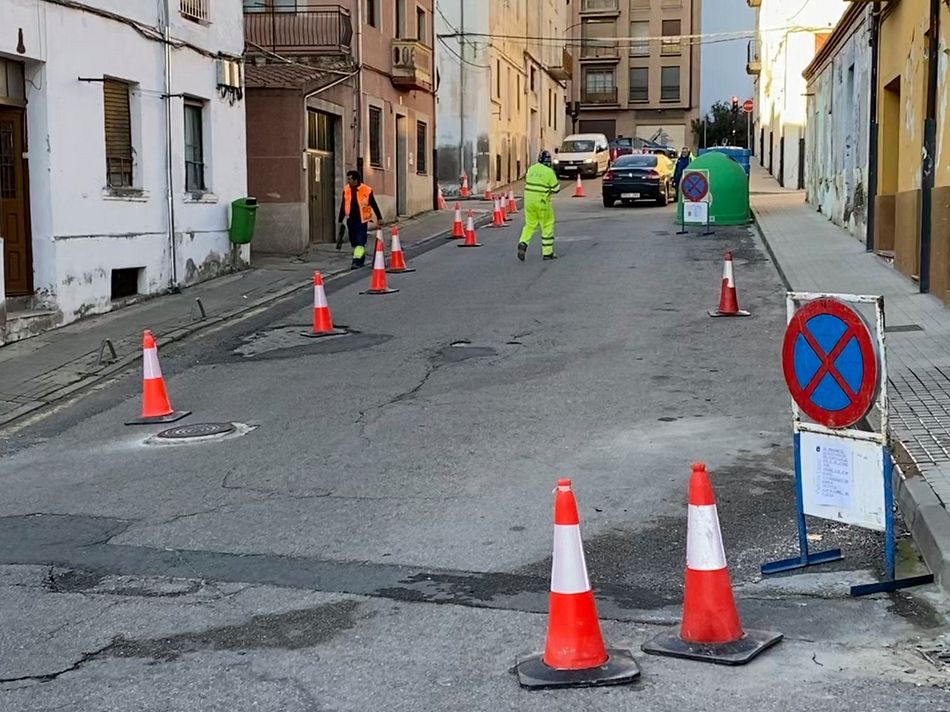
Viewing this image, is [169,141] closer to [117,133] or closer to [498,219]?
[117,133]

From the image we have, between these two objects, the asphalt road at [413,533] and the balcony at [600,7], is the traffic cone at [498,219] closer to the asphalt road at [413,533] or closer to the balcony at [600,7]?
the asphalt road at [413,533]

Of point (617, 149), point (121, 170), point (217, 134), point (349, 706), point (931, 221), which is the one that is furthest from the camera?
point (617, 149)

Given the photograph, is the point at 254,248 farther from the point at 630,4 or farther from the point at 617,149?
the point at 630,4

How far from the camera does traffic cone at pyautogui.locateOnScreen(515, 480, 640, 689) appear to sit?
4.50 metres

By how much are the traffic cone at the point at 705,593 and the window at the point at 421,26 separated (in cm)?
2924

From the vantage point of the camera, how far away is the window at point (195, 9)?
708 inches

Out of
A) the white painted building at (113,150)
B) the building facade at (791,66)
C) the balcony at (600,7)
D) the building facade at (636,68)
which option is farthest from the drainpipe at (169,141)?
the balcony at (600,7)

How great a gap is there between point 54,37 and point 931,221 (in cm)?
1052

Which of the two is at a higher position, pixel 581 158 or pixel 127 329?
pixel 581 158

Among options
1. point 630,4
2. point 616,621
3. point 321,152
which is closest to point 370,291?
point 321,152

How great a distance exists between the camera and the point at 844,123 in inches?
915

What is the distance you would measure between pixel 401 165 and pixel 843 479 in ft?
86.2

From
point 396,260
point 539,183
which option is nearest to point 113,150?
point 396,260

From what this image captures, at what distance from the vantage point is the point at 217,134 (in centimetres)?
1933
